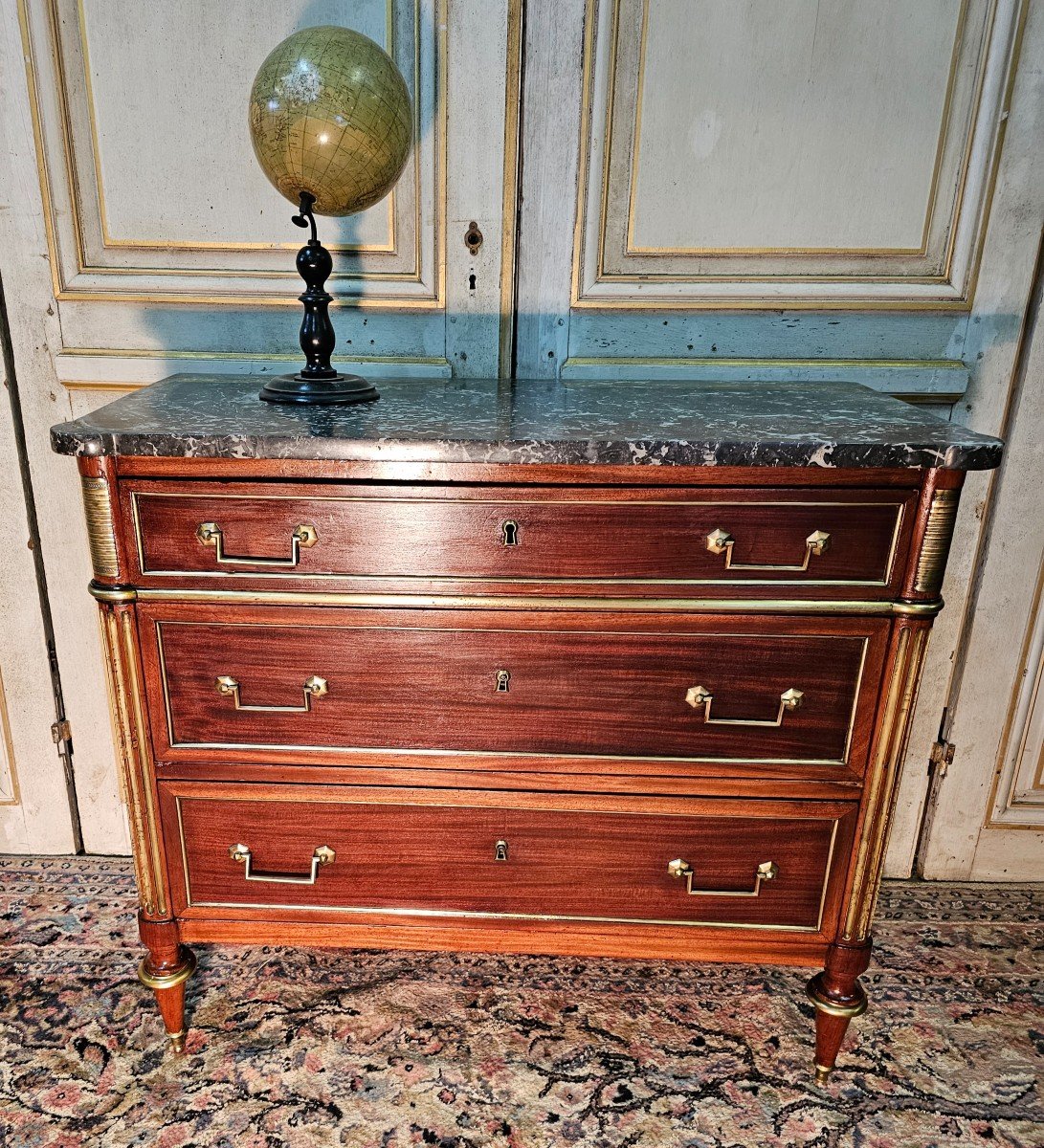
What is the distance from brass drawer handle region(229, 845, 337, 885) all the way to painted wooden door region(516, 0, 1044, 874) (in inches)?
47.7

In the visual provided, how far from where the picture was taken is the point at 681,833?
61.6 inches

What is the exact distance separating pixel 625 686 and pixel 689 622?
17cm

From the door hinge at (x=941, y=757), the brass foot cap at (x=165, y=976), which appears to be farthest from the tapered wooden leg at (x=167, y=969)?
the door hinge at (x=941, y=757)

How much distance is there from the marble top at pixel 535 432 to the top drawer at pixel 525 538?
0.22 ft

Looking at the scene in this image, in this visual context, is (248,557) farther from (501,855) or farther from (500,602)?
(501,855)

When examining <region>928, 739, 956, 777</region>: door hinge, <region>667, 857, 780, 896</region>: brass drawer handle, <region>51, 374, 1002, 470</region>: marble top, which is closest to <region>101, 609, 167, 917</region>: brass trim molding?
<region>51, 374, 1002, 470</region>: marble top

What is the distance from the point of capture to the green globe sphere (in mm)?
1431

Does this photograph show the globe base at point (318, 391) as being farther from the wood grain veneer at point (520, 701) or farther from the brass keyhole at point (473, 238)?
the brass keyhole at point (473, 238)

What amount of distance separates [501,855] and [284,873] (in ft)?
1.40

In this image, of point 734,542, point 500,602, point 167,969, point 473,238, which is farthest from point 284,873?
point 473,238

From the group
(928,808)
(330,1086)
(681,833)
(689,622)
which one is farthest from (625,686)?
(928,808)

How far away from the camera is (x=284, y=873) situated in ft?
5.25

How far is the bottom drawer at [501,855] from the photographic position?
1.55 metres

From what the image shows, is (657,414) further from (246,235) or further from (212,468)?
(246,235)
